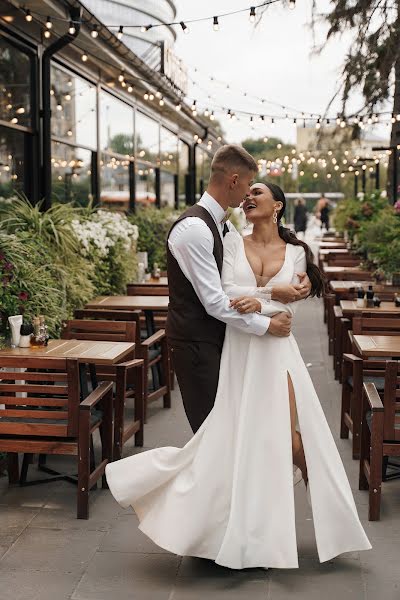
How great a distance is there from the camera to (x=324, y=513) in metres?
4.08

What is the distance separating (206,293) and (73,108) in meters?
8.26

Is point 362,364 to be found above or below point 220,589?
above

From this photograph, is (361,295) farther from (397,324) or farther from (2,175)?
(2,175)

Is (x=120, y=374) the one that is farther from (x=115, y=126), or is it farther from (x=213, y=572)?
(x=115, y=126)

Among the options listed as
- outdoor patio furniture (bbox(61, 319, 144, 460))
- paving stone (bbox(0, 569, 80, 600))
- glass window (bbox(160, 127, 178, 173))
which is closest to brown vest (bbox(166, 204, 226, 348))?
paving stone (bbox(0, 569, 80, 600))

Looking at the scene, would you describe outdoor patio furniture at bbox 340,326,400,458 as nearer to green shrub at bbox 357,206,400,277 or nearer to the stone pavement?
the stone pavement

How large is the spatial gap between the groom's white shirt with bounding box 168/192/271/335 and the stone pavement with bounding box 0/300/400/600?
111 centimetres

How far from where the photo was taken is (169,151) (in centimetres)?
2152

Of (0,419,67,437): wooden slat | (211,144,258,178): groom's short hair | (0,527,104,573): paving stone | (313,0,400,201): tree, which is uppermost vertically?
(313,0,400,201): tree

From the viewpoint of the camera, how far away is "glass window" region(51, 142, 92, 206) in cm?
1092

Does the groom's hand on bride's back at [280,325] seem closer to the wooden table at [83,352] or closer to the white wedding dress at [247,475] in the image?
the white wedding dress at [247,475]

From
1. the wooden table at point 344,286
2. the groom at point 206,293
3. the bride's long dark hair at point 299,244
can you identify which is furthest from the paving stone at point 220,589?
the wooden table at point 344,286

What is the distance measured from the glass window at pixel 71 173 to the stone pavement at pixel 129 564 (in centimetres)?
601

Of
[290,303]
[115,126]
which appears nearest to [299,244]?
[290,303]
